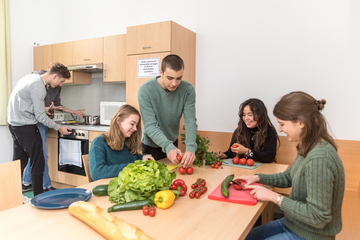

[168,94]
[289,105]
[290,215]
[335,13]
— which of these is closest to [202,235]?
[290,215]

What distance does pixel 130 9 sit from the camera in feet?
12.5

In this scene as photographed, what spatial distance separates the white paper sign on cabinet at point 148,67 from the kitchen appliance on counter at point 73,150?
1124 millimetres

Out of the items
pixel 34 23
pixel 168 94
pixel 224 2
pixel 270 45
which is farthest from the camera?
pixel 34 23

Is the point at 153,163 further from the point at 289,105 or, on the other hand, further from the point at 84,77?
the point at 84,77

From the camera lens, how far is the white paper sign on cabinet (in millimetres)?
2986

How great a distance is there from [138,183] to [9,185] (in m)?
0.85

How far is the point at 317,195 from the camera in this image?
3.50 feet

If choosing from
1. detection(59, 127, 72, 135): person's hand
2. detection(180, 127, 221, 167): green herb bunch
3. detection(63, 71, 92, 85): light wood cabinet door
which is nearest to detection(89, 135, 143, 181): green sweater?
detection(180, 127, 221, 167): green herb bunch

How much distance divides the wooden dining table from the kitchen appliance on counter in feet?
7.74

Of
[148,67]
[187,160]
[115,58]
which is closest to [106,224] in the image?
[187,160]

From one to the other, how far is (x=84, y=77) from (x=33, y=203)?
10.7 feet

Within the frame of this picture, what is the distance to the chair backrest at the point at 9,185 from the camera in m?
1.43

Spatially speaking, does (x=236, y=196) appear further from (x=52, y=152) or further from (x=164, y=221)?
(x=52, y=152)

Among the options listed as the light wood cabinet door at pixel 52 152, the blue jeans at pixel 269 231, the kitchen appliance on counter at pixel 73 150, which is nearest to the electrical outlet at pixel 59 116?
the light wood cabinet door at pixel 52 152
